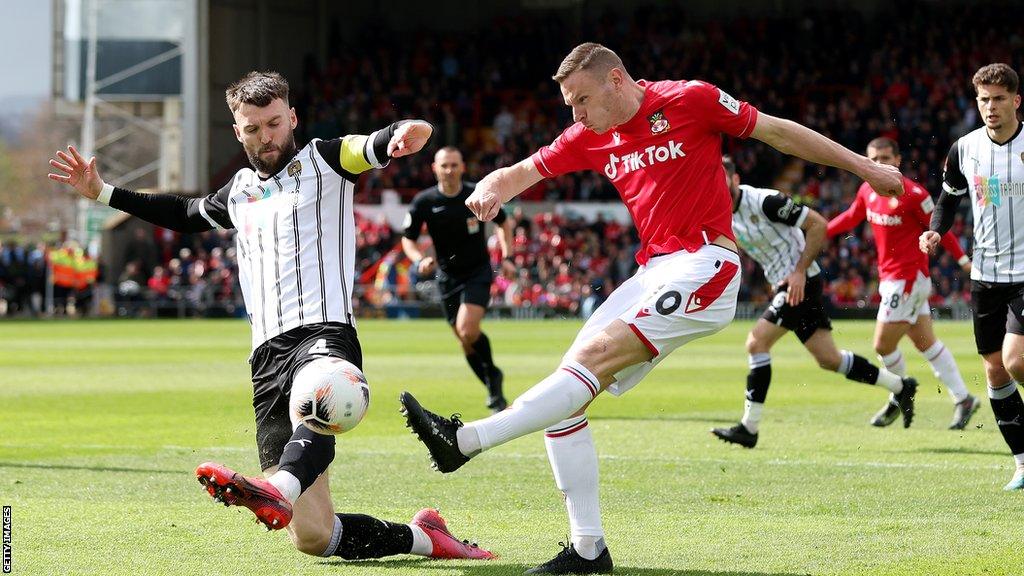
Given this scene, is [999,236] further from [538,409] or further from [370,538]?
[370,538]

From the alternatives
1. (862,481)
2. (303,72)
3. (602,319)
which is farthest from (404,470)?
(303,72)

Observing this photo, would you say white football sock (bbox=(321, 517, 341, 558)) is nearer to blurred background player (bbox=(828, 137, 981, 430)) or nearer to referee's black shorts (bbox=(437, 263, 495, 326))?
blurred background player (bbox=(828, 137, 981, 430))

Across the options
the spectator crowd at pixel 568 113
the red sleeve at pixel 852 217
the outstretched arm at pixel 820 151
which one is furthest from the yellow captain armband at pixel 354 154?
the spectator crowd at pixel 568 113

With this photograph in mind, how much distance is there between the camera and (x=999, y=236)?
26.7ft

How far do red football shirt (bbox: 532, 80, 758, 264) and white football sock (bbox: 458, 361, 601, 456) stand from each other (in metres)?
0.81

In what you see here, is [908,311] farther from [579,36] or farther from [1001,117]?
[579,36]

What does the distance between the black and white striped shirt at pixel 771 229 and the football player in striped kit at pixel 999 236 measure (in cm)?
207

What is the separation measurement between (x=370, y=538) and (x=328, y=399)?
970mm

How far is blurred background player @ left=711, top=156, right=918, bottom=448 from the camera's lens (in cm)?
1027

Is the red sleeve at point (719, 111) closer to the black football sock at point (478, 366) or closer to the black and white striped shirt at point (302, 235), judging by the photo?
the black and white striped shirt at point (302, 235)

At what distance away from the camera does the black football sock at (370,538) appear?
5.89m

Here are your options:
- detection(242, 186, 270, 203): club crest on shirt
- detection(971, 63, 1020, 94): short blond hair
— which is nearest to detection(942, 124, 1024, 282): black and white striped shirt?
detection(971, 63, 1020, 94): short blond hair

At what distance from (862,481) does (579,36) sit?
37143mm

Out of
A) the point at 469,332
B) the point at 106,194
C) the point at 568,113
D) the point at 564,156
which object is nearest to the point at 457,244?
the point at 469,332
